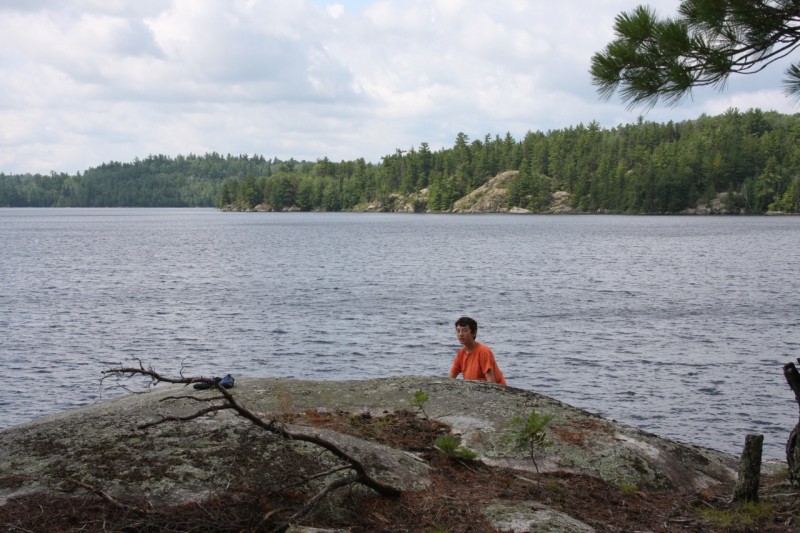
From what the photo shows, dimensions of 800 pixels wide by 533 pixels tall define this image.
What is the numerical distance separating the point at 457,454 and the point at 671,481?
2345 mm

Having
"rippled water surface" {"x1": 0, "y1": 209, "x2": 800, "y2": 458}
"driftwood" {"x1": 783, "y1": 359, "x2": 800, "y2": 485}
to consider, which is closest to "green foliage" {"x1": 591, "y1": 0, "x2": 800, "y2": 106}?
"driftwood" {"x1": 783, "y1": 359, "x2": 800, "y2": 485}

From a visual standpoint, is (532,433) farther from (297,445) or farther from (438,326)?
(438,326)

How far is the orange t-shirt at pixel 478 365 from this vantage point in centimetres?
1064

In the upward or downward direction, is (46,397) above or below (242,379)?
below

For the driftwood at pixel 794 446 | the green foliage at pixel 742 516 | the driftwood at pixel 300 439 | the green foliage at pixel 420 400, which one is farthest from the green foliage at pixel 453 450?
the driftwood at pixel 794 446

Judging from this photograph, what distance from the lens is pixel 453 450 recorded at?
23.7 ft

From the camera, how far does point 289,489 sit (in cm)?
591

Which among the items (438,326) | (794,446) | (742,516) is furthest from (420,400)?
(438,326)

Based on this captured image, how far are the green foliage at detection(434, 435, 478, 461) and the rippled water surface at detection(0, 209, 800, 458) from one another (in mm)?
11568

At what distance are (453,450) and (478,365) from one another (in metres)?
3.57

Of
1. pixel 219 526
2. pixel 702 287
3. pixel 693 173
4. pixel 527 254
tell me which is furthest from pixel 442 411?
pixel 693 173

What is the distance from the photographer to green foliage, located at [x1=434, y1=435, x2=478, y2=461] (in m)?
7.16

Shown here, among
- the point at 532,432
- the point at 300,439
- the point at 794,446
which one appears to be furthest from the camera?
the point at 794,446

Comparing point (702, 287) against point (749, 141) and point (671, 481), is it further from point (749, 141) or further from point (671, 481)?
point (749, 141)
